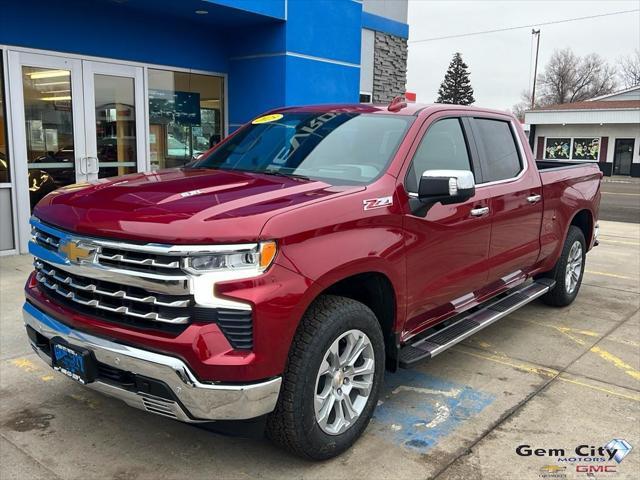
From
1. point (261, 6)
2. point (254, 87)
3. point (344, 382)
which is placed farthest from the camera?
point (254, 87)

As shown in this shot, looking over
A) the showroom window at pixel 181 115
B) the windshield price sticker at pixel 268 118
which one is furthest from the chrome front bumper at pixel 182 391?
the showroom window at pixel 181 115

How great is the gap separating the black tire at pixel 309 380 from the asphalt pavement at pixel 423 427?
0.16 meters

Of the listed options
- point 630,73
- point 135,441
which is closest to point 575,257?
point 135,441

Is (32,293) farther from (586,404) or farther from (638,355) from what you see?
(638,355)

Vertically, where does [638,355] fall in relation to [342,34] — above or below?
below

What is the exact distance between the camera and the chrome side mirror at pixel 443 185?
3457 mm

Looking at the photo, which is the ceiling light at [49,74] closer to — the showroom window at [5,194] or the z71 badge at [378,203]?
the showroom window at [5,194]

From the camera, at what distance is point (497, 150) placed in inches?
192

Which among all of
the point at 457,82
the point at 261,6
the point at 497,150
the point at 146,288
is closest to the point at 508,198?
the point at 497,150

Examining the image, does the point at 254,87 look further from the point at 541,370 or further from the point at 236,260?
the point at 236,260

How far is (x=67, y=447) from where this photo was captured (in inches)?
129

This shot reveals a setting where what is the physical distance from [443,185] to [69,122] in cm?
657

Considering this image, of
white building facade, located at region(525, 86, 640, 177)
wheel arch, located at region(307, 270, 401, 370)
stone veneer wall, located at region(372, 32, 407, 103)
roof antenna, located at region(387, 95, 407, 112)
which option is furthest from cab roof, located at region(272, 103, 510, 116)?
white building facade, located at region(525, 86, 640, 177)

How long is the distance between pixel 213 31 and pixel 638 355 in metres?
8.14
